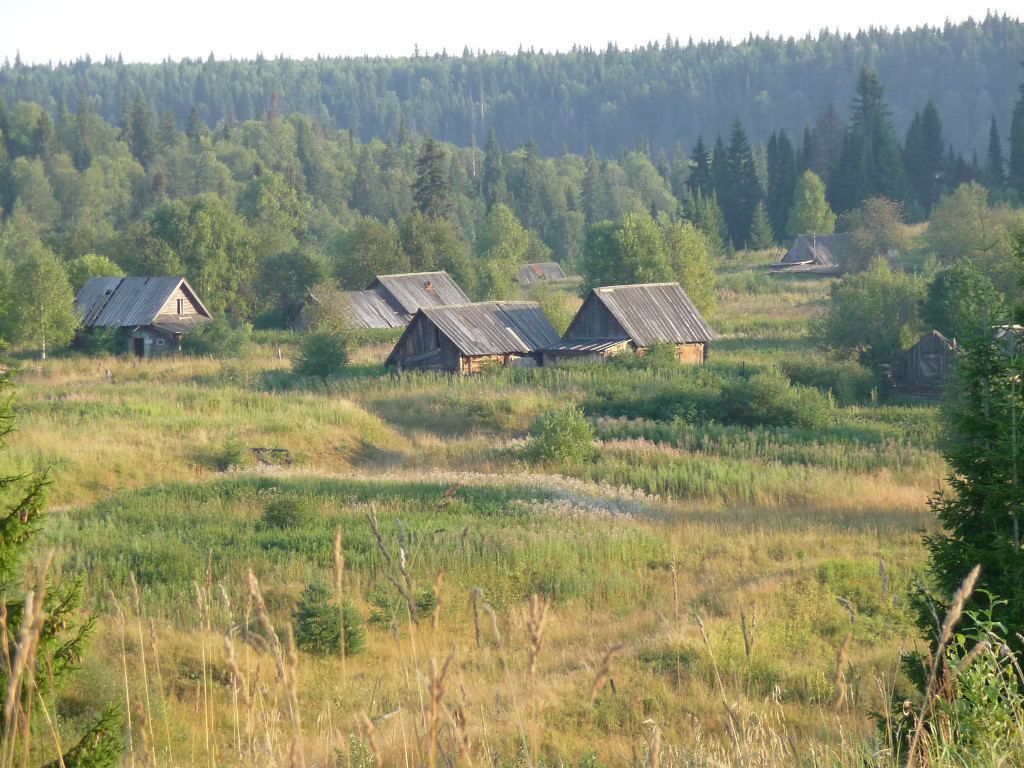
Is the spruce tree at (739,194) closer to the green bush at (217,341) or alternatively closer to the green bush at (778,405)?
the green bush at (217,341)

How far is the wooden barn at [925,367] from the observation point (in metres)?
36.2

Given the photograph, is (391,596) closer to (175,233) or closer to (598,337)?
(598,337)

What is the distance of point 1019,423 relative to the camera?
7191 mm

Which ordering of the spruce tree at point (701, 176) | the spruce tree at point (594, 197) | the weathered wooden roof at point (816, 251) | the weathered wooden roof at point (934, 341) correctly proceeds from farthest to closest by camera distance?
the spruce tree at point (594, 197)
the spruce tree at point (701, 176)
the weathered wooden roof at point (816, 251)
the weathered wooden roof at point (934, 341)

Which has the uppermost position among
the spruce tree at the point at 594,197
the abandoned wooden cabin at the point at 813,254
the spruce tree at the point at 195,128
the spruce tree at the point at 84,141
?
the spruce tree at the point at 195,128

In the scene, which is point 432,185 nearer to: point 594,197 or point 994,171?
point 994,171

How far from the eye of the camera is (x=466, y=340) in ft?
137

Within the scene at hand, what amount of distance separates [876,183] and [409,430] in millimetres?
66634

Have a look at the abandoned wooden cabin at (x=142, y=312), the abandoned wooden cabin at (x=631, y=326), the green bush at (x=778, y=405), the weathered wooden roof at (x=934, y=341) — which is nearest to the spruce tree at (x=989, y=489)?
the green bush at (x=778, y=405)

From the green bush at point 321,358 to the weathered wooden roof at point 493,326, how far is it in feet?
12.0

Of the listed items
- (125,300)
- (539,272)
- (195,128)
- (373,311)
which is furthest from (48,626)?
(195,128)

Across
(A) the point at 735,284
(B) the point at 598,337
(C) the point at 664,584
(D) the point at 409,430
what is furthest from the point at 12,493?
(A) the point at 735,284

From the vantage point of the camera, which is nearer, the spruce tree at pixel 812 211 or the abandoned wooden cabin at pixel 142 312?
the abandoned wooden cabin at pixel 142 312

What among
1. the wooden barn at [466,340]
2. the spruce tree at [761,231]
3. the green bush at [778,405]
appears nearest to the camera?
the green bush at [778,405]
